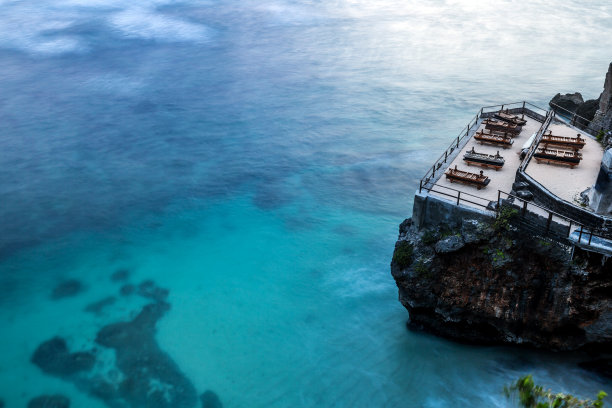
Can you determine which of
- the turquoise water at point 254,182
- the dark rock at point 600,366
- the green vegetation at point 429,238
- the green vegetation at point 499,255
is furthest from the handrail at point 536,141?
the dark rock at point 600,366

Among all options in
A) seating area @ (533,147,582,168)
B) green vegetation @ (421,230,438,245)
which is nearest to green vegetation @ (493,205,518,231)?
green vegetation @ (421,230,438,245)

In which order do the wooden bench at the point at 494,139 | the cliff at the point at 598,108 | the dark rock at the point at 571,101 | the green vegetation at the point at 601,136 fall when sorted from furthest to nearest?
the dark rock at the point at 571,101
the cliff at the point at 598,108
the wooden bench at the point at 494,139
the green vegetation at the point at 601,136

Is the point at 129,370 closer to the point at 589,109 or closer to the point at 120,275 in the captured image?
the point at 120,275

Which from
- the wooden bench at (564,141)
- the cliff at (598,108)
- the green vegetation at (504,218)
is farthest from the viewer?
the cliff at (598,108)

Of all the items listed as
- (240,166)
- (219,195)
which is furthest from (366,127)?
(219,195)

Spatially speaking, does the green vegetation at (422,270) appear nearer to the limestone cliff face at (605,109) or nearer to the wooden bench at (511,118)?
the wooden bench at (511,118)

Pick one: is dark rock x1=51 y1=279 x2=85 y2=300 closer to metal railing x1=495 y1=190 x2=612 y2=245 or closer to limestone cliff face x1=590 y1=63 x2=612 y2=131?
metal railing x1=495 y1=190 x2=612 y2=245
